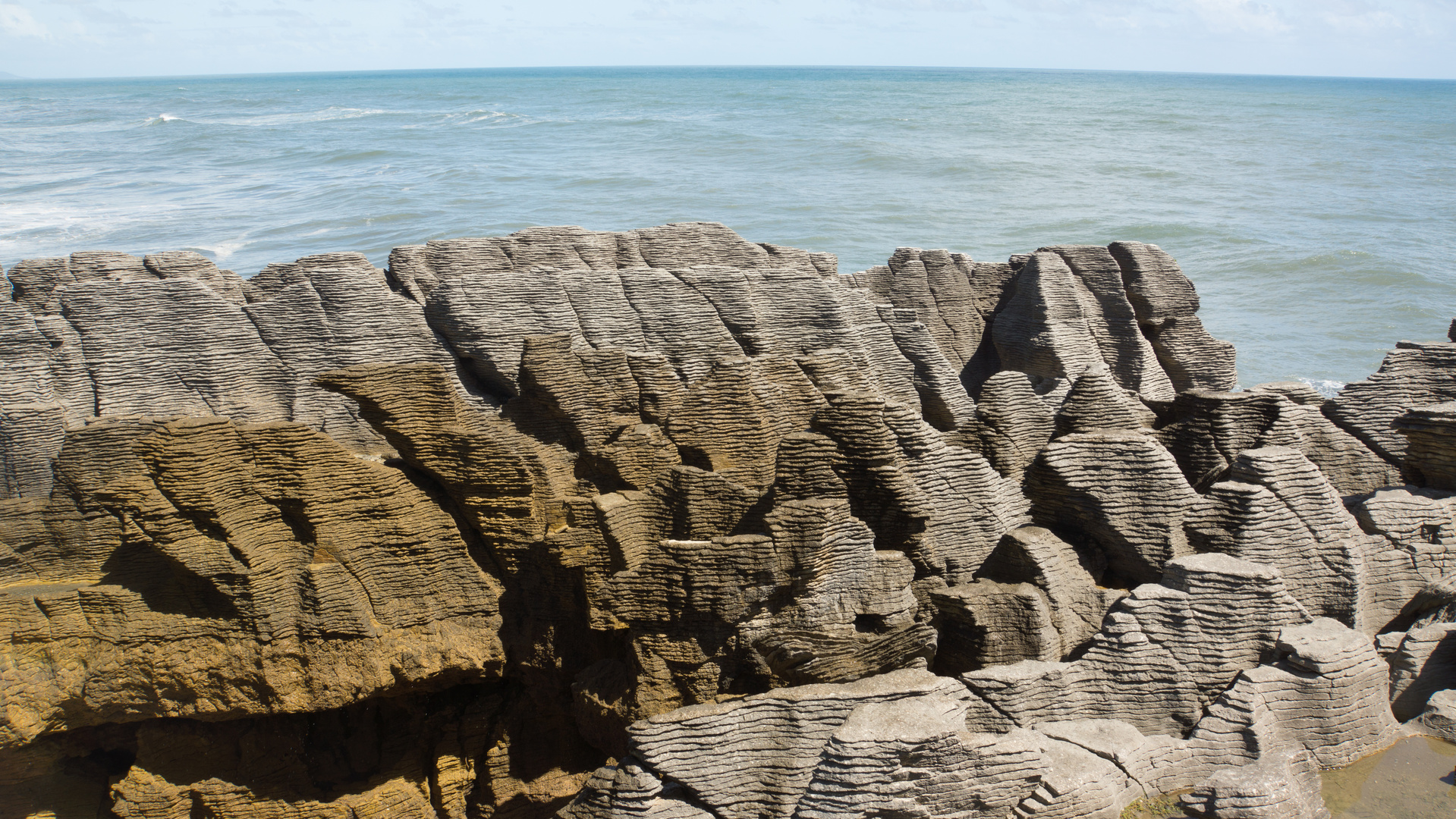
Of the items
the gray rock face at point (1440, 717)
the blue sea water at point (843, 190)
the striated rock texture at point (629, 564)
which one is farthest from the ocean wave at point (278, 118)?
the gray rock face at point (1440, 717)

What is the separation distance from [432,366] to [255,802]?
7.63ft

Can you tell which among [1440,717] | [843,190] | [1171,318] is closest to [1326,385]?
[1171,318]

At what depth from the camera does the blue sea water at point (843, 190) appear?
19688mm

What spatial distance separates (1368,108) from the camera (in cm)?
7650

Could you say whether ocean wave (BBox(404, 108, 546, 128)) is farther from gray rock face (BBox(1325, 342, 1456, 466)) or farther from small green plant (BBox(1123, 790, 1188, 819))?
small green plant (BBox(1123, 790, 1188, 819))

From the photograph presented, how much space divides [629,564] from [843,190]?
2559 cm

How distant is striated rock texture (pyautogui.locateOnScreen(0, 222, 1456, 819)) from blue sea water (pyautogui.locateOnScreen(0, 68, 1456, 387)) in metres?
12.1

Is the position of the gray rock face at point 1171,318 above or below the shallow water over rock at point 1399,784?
above

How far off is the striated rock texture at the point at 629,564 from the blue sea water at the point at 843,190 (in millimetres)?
12083

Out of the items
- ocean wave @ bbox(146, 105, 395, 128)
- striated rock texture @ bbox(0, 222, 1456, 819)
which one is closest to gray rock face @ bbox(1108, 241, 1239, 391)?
striated rock texture @ bbox(0, 222, 1456, 819)

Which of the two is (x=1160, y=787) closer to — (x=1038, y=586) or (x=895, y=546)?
(x=1038, y=586)

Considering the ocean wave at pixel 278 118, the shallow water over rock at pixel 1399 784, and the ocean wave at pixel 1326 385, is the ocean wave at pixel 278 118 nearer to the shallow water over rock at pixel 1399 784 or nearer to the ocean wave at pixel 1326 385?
the ocean wave at pixel 1326 385

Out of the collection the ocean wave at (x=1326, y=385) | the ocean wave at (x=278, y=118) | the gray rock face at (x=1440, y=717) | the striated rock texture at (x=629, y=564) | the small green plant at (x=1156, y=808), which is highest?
the ocean wave at (x=278, y=118)

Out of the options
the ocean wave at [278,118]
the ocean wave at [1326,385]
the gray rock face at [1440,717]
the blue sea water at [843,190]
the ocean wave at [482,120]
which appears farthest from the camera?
the ocean wave at [278,118]
